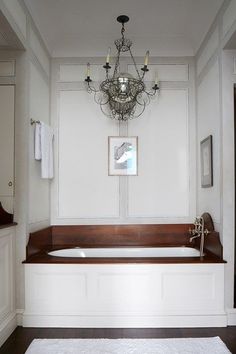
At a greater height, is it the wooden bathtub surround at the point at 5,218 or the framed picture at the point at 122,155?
the framed picture at the point at 122,155

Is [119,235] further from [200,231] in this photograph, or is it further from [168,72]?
[168,72]

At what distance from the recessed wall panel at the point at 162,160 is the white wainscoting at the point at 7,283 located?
4.82ft

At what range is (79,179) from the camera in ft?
12.0

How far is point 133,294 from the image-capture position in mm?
2701

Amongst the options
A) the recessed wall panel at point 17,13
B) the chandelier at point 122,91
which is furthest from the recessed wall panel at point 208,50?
the recessed wall panel at point 17,13

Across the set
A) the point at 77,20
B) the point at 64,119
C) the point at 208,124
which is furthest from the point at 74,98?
the point at 208,124

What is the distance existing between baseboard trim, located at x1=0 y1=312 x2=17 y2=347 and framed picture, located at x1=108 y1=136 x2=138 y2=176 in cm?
178

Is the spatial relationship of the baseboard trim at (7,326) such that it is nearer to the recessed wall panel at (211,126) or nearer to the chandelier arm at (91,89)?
→ the recessed wall panel at (211,126)

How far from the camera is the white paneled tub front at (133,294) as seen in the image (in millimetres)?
2691

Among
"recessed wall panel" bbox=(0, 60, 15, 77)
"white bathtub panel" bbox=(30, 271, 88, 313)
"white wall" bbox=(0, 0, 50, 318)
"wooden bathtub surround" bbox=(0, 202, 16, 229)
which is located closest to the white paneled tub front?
"white bathtub panel" bbox=(30, 271, 88, 313)

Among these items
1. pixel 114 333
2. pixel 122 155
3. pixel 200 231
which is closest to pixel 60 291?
pixel 114 333

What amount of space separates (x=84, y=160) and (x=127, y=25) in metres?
1.52

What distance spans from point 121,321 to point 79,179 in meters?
1.63

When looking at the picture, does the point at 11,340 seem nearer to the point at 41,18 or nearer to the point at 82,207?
the point at 82,207
